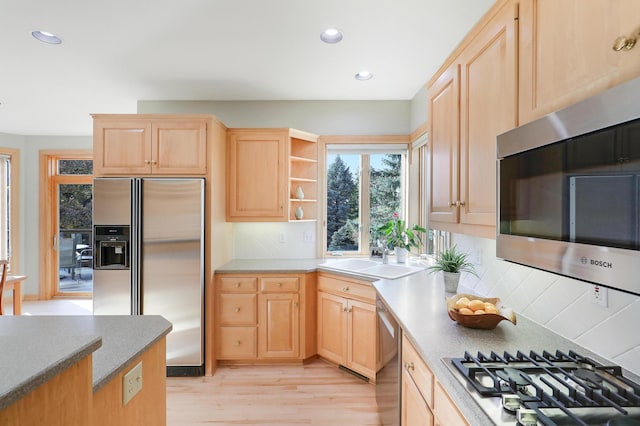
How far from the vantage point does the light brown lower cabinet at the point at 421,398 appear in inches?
40.6

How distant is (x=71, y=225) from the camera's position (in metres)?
5.00

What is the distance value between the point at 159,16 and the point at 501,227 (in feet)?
7.26

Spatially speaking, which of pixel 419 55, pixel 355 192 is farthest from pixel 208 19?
pixel 355 192

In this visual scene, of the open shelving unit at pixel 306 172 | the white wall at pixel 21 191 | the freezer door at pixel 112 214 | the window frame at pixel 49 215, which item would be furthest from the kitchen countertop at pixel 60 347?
the white wall at pixel 21 191

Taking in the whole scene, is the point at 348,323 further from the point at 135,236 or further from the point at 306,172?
the point at 135,236

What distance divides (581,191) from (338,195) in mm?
2814

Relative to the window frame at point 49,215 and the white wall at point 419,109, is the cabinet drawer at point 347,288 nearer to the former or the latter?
the white wall at point 419,109

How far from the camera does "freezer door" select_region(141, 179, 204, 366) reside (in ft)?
8.67

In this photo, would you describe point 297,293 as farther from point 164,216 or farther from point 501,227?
point 501,227

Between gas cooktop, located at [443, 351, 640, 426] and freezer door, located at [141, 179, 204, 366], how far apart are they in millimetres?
2190

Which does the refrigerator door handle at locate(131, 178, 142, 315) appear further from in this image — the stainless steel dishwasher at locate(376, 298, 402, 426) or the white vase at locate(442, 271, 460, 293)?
the white vase at locate(442, 271, 460, 293)

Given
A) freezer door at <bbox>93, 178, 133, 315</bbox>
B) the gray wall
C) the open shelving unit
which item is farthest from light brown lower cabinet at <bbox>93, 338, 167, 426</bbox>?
the gray wall

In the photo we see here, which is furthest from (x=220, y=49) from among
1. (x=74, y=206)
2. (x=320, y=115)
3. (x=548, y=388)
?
(x=74, y=206)

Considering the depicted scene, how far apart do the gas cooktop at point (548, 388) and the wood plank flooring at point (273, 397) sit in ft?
4.79
